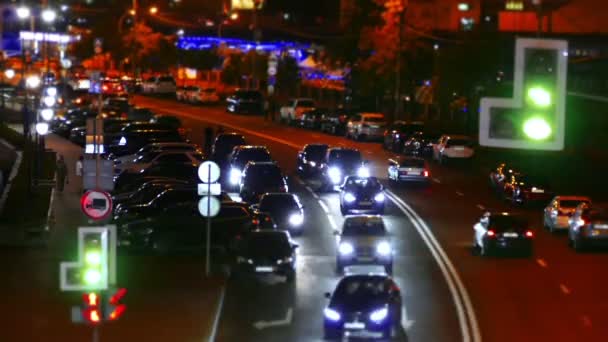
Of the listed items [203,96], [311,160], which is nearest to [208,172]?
[311,160]

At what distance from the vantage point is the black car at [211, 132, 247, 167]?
5694cm

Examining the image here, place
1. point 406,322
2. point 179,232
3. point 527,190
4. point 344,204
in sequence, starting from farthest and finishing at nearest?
1. point 527,190
2. point 344,204
3. point 179,232
4. point 406,322

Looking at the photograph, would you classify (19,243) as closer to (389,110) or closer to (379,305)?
(379,305)

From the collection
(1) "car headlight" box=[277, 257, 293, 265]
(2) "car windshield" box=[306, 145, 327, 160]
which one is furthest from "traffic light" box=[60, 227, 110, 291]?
(2) "car windshield" box=[306, 145, 327, 160]

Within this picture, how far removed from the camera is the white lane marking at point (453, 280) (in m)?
26.1

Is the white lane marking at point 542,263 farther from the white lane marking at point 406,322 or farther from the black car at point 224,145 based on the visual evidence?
the black car at point 224,145

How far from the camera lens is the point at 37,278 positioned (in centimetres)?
2906

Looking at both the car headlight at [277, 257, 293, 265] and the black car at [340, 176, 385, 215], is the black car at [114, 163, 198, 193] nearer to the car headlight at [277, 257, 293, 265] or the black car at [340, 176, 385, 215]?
the black car at [340, 176, 385, 215]

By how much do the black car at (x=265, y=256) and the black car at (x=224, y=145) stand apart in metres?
26.1

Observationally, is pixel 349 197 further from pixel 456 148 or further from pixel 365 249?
pixel 456 148

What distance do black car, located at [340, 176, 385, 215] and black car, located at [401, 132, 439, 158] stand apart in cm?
1898

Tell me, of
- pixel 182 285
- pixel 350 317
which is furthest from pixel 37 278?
pixel 350 317

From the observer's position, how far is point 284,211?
39250 millimetres

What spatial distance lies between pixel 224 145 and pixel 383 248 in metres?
26.0
